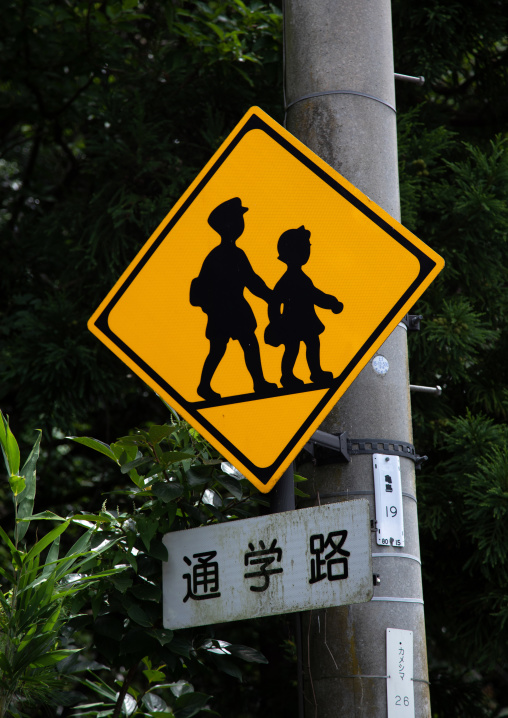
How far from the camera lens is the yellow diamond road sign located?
2.34 meters

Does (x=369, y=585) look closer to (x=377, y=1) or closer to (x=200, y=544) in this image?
(x=200, y=544)

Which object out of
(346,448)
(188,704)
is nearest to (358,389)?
(346,448)

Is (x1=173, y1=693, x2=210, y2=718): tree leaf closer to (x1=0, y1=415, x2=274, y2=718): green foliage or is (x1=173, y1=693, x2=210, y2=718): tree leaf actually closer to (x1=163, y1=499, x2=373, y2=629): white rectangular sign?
(x1=0, y1=415, x2=274, y2=718): green foliage

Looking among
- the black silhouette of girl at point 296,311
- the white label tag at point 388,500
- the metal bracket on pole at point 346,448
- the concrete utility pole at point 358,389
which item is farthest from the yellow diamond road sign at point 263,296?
the white label tag at point 388,500

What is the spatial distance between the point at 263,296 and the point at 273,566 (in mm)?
804

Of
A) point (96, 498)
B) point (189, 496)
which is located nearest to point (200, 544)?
point (189, 496)

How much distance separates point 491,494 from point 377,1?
2.56 m

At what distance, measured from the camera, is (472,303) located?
5414mm

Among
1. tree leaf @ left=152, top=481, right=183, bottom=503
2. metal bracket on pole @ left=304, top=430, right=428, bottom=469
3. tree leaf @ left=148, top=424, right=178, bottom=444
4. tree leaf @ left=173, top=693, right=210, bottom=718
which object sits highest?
tree leaf @ left=148, top=424, right=178, bottom=444

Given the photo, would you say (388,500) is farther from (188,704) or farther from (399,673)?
(188,704)

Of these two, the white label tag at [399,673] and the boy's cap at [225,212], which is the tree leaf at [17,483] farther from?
the white label tag at [399,673]

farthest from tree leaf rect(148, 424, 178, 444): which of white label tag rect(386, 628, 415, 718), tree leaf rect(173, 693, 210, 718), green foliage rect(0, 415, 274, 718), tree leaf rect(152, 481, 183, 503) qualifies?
tree leaf rect(173, 693, 210, 718)

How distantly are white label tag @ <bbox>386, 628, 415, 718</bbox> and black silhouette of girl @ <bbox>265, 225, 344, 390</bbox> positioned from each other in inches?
31.3

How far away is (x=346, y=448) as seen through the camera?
2561 millimetres
